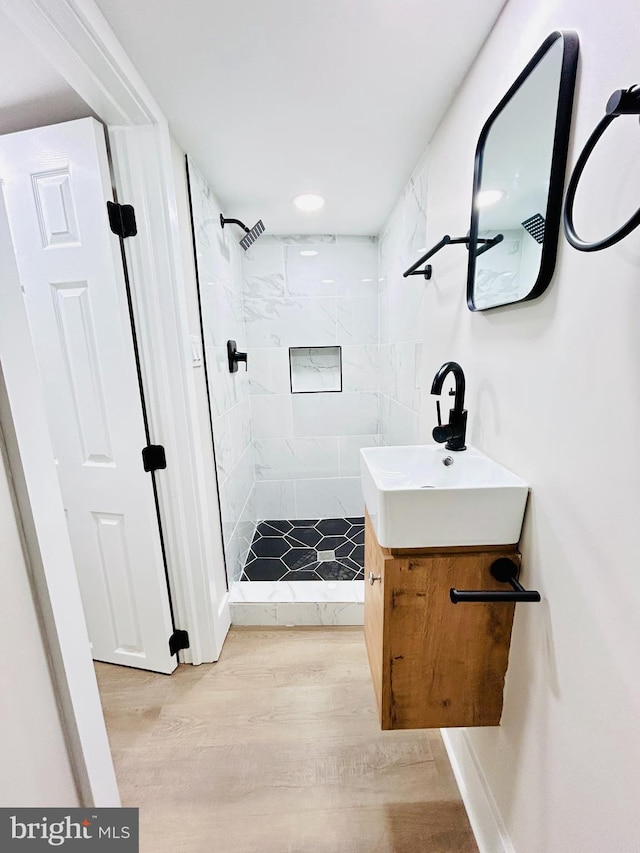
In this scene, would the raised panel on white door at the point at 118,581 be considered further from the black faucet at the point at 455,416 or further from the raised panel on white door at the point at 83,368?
the black faucet at the point at 455,416

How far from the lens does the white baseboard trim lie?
0.91m

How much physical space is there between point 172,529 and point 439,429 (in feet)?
3.71

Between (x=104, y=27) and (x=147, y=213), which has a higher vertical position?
(x=104, y=27)

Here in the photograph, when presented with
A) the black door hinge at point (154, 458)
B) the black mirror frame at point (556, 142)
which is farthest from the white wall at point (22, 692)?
the black mirror frame at point (556, 142)

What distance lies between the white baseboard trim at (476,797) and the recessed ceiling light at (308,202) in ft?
7.78

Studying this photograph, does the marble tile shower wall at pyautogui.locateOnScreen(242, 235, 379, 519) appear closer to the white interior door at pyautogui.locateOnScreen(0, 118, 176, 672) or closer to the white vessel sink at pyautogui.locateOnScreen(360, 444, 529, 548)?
the white interior door at pyautogui.locateOnScreen(0, 118, 176, 672)

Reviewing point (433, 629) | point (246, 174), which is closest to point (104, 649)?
point (433, 629)

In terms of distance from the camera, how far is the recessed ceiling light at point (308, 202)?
180 cm

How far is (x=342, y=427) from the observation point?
272 centimetres

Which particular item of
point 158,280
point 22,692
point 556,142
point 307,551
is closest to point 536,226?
point 556,142

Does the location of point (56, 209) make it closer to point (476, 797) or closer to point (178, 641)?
point (178, 641)

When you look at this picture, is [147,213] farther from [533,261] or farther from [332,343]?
[332,343]

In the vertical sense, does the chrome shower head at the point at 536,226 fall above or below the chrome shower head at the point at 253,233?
below

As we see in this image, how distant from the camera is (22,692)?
0.66 m
